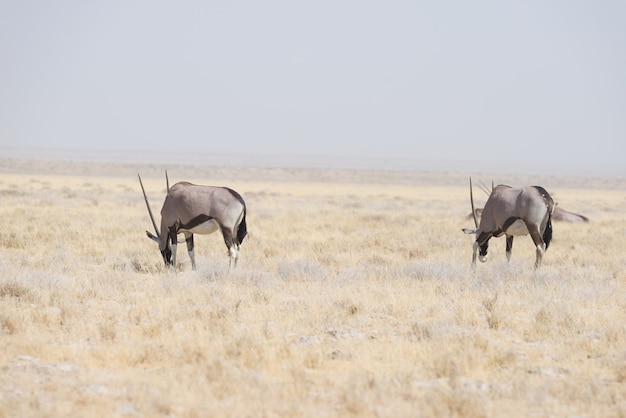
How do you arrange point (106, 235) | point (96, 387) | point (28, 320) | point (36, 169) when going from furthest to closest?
point (36, 169), point (106, 235), point (28, 320), point (96, 387)

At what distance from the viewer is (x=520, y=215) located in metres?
13.6

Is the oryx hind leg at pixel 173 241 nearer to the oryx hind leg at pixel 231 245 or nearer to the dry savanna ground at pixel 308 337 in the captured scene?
the dry savanna ground at pixel 308 337

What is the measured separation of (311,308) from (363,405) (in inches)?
142

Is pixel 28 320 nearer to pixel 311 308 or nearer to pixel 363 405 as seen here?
pixel 311 308

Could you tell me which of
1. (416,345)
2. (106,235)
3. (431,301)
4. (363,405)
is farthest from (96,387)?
(106,235)

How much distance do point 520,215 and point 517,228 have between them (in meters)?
0.34

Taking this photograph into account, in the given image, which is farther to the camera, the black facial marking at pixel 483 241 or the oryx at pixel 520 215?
the black facial marking at pixel 483 241

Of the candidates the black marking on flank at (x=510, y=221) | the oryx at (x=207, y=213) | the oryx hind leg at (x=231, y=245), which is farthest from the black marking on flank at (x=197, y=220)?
the black marking on flank at (x=510, y=221)

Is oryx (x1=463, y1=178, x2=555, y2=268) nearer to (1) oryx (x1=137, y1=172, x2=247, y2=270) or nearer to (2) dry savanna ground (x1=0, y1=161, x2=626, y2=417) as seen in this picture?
(2) dry savanna ground (x1=0, y1=161, x2=626, y2=417)

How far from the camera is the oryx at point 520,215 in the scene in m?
13.5

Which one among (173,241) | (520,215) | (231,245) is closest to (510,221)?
(520,215)

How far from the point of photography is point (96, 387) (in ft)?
20.7

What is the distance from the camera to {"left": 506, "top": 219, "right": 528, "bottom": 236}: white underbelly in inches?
541

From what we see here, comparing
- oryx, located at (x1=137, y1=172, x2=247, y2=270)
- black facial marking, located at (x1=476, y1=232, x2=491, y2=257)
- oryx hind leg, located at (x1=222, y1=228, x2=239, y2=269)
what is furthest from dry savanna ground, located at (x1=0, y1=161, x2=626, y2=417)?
black facial marking, located at (x1=476, y1=232, x2=491, y2=257)
